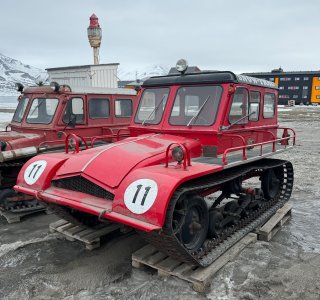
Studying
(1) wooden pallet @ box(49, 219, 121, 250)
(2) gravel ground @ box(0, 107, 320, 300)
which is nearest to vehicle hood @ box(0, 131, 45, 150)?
(2) gravel ground @ box(0, 107, 320, 300)

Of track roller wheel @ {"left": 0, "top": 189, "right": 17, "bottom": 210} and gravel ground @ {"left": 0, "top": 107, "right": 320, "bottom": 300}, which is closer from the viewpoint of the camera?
gravel ground @ {"left": 0, "top": 107, "right": 320, "bottom": 300}

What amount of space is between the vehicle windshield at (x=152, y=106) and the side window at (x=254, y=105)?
1437 millimetres

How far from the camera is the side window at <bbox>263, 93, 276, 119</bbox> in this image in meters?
6.57

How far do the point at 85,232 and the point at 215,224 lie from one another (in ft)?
6.43

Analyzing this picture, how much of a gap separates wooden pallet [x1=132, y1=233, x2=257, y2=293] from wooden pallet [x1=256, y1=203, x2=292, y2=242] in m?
0.79

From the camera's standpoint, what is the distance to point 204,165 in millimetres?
4391

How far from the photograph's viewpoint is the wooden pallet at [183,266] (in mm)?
4152

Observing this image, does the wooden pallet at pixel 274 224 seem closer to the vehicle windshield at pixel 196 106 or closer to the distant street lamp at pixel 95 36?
the vehicle windshield at pixel 196 106

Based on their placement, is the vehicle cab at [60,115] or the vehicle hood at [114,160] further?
the vehicle cab at [60,115]

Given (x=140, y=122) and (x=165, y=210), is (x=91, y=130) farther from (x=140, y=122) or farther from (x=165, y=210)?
(x=165, y=210)

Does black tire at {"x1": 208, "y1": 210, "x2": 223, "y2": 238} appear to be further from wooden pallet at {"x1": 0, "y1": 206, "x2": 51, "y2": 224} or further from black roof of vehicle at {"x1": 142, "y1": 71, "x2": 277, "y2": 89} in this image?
wooden pallet at {"x1": 0, "y1": 206, "x2": 51, "y2": 224}

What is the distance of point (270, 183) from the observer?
714cm

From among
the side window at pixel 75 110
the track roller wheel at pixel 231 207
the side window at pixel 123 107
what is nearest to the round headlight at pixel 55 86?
the side window at pixel 75 110

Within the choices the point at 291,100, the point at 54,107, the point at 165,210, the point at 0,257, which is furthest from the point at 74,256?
the point at 291,100
